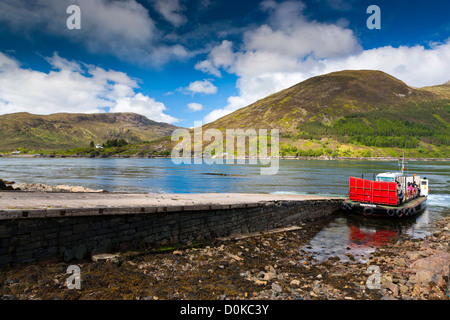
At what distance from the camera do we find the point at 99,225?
9.78m

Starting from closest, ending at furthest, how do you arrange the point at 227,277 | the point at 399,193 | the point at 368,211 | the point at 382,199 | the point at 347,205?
1. the point at 227,277
2. the point at 368,211
3. the point at 382,199
4. the point at 347,205
5. the point at 399,193

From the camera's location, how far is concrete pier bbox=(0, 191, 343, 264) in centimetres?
799

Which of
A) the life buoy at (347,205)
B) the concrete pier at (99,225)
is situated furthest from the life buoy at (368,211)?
the concrete pier at (99,225)

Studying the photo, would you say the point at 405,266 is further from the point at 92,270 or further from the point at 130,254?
the point at 92,270

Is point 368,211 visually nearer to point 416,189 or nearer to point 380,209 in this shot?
point 380,209

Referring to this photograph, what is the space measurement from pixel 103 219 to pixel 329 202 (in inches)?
879

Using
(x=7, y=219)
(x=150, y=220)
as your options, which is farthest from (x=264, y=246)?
(x=7, y=219)

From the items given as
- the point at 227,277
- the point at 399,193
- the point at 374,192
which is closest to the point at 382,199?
the point at 374,192

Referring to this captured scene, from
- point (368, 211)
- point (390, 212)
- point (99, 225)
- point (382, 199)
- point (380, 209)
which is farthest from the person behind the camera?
point (382, 199)

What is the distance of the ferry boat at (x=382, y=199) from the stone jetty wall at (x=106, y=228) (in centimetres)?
1465

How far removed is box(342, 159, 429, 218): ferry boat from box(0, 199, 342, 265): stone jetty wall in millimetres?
14647

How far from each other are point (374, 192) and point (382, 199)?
3.17ft

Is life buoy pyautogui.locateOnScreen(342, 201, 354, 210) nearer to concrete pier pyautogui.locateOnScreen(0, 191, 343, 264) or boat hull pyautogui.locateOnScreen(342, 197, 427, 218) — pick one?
boat hull pyautogui.locateOnScreen(342, 197, 427, 218)

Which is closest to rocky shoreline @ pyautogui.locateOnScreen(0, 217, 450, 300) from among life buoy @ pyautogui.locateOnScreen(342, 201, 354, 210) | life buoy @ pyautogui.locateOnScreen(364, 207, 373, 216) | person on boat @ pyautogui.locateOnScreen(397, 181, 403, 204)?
life buoy @ pyautogui.locateOnScreen(364, 207, 373, 216)
